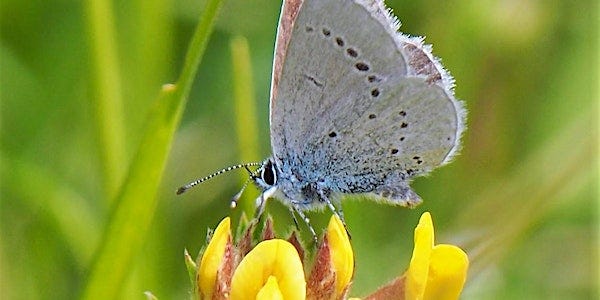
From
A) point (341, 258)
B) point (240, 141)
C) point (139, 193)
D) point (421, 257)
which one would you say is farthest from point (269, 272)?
point (240, 141)

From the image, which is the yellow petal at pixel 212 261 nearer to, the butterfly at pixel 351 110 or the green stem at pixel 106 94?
the butterfly at pixel 351 110

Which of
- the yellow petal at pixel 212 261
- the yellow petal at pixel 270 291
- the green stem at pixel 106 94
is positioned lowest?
the green stem at pixel 106 94

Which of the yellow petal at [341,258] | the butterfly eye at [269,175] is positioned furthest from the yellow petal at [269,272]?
the butterfly eye at [269,175]

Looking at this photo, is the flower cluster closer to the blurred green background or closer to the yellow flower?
the yellow flower

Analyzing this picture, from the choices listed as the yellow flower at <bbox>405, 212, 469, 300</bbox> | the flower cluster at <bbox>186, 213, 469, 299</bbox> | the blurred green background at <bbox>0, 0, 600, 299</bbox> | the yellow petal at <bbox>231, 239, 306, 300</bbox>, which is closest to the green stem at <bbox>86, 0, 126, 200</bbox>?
the blurred green background at <bbox>0, 0, 600, 299</bbox>

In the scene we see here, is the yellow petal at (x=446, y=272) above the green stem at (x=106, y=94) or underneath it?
above

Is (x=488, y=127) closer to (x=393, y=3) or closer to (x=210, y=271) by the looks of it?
(x=393, y=3)

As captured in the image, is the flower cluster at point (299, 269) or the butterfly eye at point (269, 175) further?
the butterfly eye at point (269, 175)

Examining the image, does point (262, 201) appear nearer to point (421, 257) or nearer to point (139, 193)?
point (139, 193)
